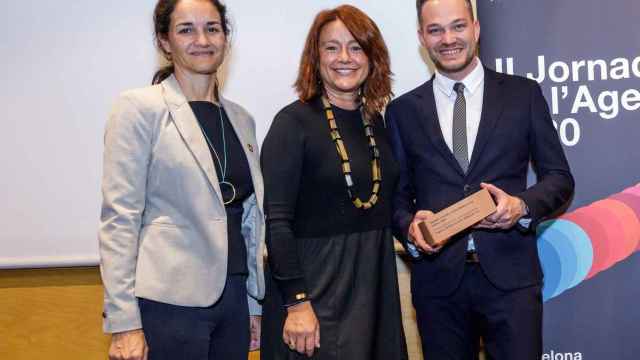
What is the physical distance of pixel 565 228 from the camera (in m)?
2.94

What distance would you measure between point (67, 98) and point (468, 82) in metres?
1.94

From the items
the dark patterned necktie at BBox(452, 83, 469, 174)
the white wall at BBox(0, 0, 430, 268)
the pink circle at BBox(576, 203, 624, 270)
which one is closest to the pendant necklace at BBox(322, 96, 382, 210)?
the dark patterned necktie at BBox(452, 83, 469, 174)

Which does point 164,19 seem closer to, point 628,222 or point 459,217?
point 459,217

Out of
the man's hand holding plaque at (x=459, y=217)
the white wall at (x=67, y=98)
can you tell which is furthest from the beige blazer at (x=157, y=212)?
the white wall at (x=67, y=98)

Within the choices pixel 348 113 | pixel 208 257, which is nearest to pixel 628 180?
pixel 348 113

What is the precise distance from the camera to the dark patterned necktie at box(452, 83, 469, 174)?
237 centimetres

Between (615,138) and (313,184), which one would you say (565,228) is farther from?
(313,184)

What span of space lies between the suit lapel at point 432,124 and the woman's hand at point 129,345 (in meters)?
1.13

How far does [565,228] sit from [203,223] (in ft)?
5.30

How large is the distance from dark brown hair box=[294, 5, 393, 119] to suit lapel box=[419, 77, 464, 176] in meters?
0.14

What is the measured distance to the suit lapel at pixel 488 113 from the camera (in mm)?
2334

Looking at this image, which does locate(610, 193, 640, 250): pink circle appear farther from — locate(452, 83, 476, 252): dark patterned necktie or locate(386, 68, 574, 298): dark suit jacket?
locate(452, 83, 476, 252): dark patterned necktie

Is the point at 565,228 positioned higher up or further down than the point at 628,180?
further down

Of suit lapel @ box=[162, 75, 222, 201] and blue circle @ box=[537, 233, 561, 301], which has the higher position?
suit lapel @ box=[162, 75, 222, 201]
